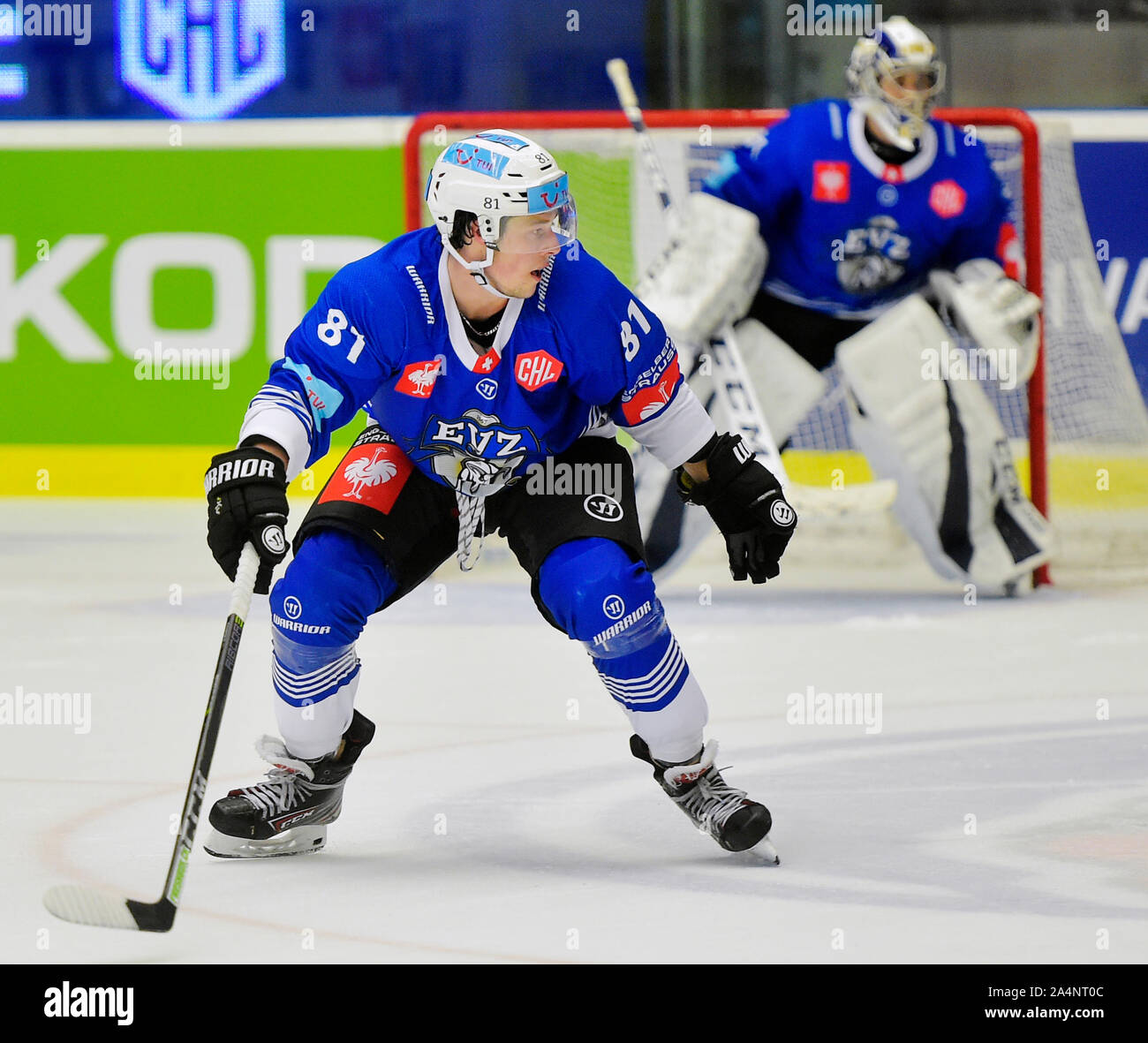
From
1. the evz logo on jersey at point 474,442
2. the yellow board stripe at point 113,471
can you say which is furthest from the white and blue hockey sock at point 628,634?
the yellow board stripe at point 113,471

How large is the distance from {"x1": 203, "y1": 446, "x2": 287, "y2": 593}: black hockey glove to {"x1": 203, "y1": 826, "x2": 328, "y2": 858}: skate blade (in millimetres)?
416

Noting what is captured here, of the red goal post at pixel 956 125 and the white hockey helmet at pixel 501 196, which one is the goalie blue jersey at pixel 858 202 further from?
the white hockey helmet at pixel 501 196

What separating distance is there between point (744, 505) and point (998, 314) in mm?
2728

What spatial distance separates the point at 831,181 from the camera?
5.48 m

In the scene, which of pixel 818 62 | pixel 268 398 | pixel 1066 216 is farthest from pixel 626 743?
pixel 818 62

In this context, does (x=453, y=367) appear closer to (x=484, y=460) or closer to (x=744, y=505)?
(x=484, y=460)

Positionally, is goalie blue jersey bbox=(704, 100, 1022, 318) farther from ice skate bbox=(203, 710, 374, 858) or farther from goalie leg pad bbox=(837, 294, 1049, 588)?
ice skate bbox=(203, 710, 374, 858)

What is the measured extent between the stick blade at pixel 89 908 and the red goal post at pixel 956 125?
3867mm

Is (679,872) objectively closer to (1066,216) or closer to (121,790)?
(121,790)

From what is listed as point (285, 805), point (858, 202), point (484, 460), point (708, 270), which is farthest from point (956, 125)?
point (285, 805)

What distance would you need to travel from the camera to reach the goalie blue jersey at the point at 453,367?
108 inches

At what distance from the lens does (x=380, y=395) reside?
113 inches

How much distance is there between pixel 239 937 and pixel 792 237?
3533mm

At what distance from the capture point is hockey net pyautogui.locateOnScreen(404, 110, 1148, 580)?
20.0 ft
